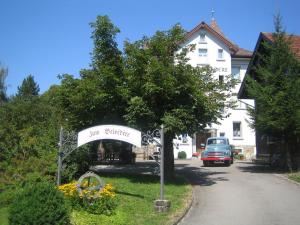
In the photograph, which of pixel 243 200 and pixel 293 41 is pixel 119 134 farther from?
pixel 293 41

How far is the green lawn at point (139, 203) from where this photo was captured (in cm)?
1170

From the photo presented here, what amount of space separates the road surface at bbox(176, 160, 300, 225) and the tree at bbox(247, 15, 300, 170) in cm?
251

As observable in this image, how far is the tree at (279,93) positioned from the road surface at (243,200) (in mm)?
2514

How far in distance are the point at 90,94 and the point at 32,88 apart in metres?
70.9

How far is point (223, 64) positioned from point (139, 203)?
126 feet

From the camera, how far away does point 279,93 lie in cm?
2273

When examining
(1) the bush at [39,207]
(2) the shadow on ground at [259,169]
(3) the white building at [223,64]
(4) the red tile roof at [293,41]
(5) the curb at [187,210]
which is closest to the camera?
(1) the bush at [39,207]

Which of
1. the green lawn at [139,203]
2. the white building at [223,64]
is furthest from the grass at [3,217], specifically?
the white building at [223,64]

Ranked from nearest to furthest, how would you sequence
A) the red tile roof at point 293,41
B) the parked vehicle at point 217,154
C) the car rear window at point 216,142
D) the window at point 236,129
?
the red tile roof at point 293,41, the parked vehicle at point 217,154, the car rear window at point 216,142, the window at point 236,129

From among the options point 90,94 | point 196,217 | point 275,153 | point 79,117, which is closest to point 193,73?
point 90,94

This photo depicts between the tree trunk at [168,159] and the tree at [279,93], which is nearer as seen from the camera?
the tree trunk at [168,159]

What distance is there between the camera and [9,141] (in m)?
18.1

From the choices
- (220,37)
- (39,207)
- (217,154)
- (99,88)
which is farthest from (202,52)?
(39,207)

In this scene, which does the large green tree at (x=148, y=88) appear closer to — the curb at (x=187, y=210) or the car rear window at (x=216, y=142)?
the curb at (x=187, y=210)
